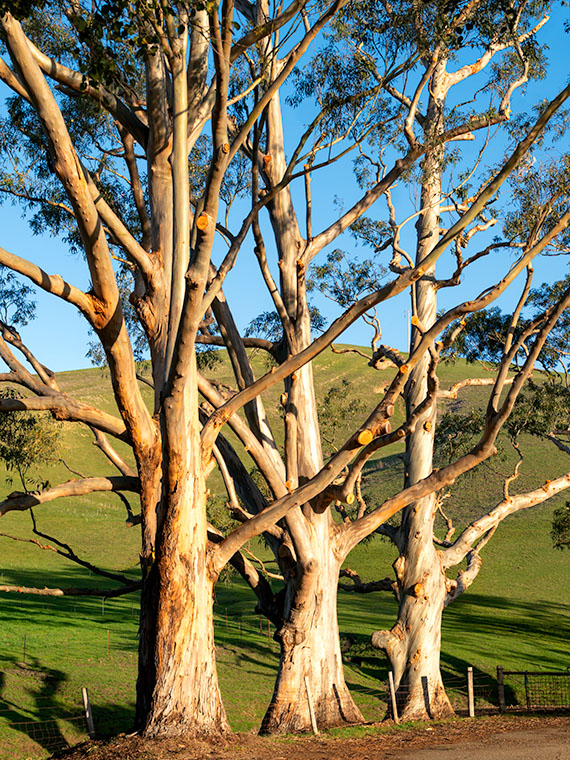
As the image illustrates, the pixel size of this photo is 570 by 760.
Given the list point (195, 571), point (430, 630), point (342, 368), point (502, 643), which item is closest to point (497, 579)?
point (502, 643)

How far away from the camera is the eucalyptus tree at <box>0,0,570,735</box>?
5.95 meters

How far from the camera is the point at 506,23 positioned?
9.78m

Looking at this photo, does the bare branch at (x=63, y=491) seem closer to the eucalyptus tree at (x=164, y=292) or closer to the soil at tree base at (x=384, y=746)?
the eucalyptus tree at (x=164, y=292)

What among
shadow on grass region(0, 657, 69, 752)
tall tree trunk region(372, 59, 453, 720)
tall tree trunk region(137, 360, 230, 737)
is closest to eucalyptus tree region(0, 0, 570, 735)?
tall tree trunk region(137, 360, 230, 737)

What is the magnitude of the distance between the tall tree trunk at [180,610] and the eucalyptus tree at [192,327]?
2cm

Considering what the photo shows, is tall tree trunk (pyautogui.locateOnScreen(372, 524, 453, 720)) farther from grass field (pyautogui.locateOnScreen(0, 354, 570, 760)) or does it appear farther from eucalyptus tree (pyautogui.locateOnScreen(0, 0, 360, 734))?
eucalyptus tree (pyautogui.locateOnScreen(0, 0, 360, 734))

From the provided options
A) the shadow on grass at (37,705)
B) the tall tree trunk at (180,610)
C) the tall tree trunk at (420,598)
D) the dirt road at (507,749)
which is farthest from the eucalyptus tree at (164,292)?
the shadow on grass at (37,705)

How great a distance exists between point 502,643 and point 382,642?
13825mm

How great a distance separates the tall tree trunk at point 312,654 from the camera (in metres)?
9.55

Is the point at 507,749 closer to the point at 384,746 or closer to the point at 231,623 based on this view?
the point at 384,746

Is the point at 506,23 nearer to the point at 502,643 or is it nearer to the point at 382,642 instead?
the point at 382,642

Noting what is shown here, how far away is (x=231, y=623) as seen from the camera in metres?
24.7

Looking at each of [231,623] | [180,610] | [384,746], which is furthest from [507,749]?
[231,623]

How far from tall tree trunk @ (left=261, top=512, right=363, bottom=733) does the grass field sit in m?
4.33
